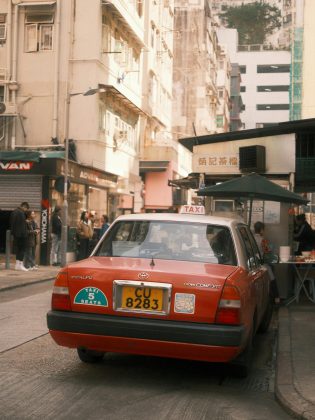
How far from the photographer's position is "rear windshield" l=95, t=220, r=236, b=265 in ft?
19.9

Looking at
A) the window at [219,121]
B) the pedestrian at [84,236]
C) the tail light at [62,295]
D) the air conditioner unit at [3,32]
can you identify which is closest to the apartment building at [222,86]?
the window at [219,121]

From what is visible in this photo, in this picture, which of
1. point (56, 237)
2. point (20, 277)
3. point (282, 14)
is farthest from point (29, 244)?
point (282, 14)

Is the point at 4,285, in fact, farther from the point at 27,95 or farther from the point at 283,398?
the point at 27,95

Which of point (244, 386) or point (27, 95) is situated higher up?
point (27, 95)

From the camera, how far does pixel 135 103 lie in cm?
3138

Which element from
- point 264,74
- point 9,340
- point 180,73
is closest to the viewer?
point 9,340

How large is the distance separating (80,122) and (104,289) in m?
20.6

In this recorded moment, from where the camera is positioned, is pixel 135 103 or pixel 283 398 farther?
pixel 135 103

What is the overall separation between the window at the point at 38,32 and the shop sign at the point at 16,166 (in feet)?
19.4

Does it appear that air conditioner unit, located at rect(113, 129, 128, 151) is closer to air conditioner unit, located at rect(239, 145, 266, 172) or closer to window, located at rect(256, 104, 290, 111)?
air conditioner unit, located at rect(239, 145, 266, 172)

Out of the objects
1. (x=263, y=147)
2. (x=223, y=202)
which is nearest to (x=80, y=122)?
(x=223, y=202)

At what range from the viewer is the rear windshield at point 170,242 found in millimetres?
6059

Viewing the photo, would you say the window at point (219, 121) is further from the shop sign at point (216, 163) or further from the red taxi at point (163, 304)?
the red taxi at point (163, 304)

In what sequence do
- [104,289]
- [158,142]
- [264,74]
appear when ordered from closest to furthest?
1. [104,289]
2. [158,142]
3. [264,74]
